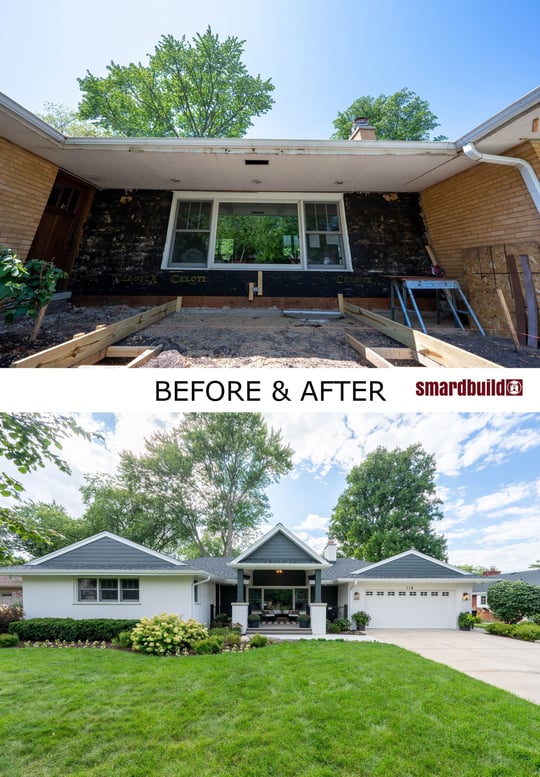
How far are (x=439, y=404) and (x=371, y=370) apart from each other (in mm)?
846

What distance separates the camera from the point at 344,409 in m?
4.23

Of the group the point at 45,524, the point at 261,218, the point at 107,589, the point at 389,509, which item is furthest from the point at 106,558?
the point at 389,509

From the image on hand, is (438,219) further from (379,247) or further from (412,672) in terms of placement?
(412,672)

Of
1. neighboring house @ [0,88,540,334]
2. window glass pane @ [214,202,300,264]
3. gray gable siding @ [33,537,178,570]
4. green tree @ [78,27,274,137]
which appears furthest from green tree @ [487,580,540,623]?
green tree @ [78,27,274,137]

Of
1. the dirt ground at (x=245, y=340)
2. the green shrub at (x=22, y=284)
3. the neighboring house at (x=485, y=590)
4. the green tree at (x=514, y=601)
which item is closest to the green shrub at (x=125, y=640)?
the dirt ground at (x=245, y=340)

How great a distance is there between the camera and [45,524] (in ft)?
19.9

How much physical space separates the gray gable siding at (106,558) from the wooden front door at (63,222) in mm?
5585

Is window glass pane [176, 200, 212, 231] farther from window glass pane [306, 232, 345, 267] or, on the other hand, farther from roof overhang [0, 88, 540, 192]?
window glass pane [306, 232, 345, 267]

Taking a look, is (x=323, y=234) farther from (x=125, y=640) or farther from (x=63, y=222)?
(x=125, y=640)

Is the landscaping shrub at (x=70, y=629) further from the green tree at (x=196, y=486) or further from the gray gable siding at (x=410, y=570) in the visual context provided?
the gray gable siding at (x=410, y=570)

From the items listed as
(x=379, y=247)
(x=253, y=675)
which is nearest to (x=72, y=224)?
(x=379, y=247)

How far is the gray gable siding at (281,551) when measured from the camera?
11062 millimetres

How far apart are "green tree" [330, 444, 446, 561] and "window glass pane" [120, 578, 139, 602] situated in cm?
1151

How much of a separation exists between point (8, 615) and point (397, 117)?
25119 mm
